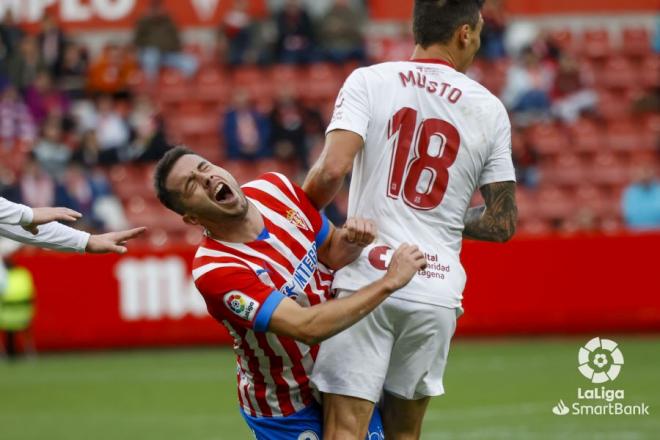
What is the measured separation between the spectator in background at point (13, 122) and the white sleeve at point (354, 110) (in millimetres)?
13236

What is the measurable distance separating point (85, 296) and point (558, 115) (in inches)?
282

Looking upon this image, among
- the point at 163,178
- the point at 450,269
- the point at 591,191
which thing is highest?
the point at 163,178

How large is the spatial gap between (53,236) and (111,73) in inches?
491

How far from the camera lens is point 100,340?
47.7 feet

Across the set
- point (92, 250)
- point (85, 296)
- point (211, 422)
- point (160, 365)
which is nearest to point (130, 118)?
point (85, 296)

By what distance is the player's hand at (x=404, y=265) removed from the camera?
4.60 metres

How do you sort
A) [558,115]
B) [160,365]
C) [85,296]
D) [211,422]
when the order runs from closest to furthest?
[211,422]
[160,365]
[85,296]
[558,115]

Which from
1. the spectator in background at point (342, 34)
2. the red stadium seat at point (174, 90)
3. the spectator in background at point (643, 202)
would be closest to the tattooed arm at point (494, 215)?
the spectator in background at point (643, 202)

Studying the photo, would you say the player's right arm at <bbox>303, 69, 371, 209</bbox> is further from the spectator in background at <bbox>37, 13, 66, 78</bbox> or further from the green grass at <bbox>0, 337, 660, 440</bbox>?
the spectator in background at <bbox>37, 13, 66, 78</bbox>

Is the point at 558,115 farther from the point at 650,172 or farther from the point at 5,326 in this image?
the point at 5,326

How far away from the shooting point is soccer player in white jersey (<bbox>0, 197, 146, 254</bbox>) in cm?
559

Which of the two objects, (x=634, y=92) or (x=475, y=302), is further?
(x=634, y=92)

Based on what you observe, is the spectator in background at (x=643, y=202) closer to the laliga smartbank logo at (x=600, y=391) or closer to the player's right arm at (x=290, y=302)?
the laliga smartbank logo at (x=600, y=391)

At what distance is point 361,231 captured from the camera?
4.71m
